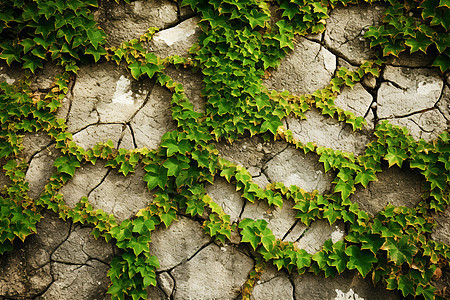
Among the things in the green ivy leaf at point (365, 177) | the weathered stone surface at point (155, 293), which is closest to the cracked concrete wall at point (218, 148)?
the weathered stone surface at point (155, 293)

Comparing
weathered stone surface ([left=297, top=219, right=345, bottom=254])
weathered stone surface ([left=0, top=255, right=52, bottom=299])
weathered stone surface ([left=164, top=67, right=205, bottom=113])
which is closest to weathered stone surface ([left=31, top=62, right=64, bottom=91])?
weathered stone surface ([left=164, top=67, right=205, bottom=113])

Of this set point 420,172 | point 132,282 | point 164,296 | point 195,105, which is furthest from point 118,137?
point 420,172

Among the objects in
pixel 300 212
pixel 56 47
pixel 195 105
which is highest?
pixel 56 47

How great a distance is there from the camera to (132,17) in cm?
252

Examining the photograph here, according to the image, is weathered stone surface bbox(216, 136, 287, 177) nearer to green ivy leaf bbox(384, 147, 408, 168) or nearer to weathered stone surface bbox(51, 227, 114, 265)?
green ivy leaf bbox(384, 147, 408, 168)

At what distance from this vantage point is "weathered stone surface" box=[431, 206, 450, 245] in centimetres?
237

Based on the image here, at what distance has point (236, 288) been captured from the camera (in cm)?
240

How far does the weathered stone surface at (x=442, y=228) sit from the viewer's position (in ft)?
7.78

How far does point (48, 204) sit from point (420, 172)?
2842 mm

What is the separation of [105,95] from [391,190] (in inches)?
94.3

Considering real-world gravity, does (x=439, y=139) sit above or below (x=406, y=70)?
below

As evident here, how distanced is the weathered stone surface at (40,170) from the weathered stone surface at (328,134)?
1.89 m

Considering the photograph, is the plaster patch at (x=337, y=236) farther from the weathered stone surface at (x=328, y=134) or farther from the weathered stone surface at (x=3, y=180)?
the weathered stone surface at (x=3, y=180)

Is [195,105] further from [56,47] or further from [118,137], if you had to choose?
[56,47]
